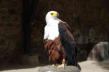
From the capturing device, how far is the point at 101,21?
328 inches

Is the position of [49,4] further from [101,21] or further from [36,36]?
[101,21]

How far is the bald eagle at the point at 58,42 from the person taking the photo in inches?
114

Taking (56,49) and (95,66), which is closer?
(56,49)

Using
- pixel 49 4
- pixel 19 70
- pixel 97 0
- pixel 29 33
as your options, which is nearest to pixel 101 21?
pixel 97 0

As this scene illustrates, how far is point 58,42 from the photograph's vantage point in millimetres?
2893

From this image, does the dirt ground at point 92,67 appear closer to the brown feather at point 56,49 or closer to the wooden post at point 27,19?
the wooden post at point 27,19

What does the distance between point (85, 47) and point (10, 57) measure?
8.33ft

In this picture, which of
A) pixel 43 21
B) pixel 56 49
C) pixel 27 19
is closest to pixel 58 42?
pixel 56 49

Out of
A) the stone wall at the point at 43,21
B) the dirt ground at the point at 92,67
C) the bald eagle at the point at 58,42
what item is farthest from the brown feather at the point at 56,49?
the stone wall at the point at 43,21

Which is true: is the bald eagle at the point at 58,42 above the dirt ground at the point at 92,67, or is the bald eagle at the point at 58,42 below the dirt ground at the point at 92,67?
above

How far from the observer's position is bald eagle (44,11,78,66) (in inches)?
114

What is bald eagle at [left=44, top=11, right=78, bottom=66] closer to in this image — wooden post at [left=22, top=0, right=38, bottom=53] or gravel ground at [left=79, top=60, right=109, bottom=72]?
gravel ground at [left=79, top=60, right=109, bottom=72]

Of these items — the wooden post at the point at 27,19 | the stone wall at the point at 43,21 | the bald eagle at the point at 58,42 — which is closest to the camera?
the bald eagle at the point at 58,42

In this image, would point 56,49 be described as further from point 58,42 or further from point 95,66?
point 95,66
